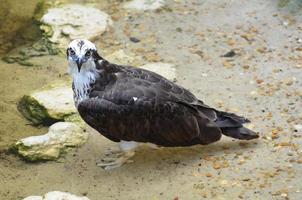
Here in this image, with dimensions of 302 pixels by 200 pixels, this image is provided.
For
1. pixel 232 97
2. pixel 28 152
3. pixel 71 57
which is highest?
pixel 71 57

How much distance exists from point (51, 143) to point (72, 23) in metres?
2.22

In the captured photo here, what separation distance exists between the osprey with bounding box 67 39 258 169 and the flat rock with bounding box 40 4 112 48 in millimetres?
2031

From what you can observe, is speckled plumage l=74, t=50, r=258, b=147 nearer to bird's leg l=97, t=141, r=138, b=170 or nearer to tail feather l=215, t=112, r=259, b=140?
tail feather l=215, t=112, r=259, b=140

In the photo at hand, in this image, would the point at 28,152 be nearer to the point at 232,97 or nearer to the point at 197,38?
the point at 232,97

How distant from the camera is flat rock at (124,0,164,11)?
7.66 metres

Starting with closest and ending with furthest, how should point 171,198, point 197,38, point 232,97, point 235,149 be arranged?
point 171,198 → point 235,149 → point 232,97 → point 197,38

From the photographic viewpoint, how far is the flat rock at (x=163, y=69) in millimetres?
6435

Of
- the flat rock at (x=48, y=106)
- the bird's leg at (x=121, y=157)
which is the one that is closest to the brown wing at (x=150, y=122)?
the bird's leg at (x=121, y=157)

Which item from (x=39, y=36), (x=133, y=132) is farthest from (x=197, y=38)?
(x=133, y=132)

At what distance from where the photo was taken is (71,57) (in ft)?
16.5

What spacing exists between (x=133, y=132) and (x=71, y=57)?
79cm

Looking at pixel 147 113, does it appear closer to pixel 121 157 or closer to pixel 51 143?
pixel 121 157

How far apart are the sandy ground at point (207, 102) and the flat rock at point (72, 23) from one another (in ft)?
0.55

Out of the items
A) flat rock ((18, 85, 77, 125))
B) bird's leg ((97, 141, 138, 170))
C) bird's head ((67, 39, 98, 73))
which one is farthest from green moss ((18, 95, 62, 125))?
bird's head ((67, 39, 98, 73))
